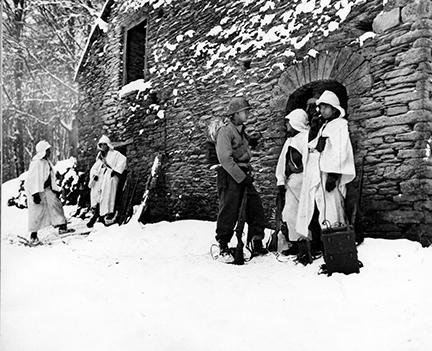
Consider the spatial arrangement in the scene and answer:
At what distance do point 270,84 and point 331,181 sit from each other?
87.1 inches

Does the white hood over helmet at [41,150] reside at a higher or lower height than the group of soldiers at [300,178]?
higher

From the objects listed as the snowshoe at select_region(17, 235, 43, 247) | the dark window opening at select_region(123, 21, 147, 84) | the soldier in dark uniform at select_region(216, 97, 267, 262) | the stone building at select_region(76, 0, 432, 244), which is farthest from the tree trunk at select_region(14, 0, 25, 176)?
the soldier in dark uniform at select_region(216, 97, 267, 262)

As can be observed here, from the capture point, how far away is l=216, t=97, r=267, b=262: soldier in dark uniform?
4305 millimetres

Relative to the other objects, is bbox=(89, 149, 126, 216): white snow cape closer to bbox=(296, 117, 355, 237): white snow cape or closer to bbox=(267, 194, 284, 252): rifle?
bbox=(267, 194, 284, 252): rifle

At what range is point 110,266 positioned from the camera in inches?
163

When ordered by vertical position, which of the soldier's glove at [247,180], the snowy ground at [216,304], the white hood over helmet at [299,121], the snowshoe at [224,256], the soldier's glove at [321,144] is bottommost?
the snowy ground at [216,304]

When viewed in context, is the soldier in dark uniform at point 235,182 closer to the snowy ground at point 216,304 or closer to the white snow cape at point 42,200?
the snowy ground at point 216,304

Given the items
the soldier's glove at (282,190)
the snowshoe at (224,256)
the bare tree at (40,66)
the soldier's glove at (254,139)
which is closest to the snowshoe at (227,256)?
the snowshoe at (224,256)

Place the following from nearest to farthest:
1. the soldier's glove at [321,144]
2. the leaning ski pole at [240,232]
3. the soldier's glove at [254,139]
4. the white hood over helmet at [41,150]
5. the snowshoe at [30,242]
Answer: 1. the soldier's glove at [321,144]
2. the leaning ski pole at [240,232]
3. the soldier's glove at [254,139]
4. the snowshoe at [30,242]
5. the white hood over helmet at [41,150]

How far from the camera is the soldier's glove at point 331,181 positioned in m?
3.87

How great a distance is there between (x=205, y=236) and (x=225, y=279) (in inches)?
75.5

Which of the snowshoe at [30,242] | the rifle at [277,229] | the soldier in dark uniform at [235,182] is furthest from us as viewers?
the snowshoe at [30,242]

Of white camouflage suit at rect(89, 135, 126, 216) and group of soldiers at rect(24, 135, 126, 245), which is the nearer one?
group of soldiers at rect(24, 135, 126, 245)

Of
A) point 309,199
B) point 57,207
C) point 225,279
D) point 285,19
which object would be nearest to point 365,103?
point 309,199
